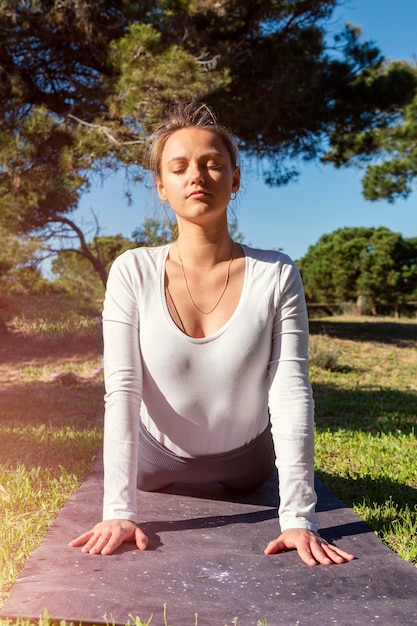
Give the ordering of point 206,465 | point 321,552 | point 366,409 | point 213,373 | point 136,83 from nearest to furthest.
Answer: point 321,552, point 213,373, point 206,465, point 366,409, point 136,83

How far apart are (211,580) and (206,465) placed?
505mm

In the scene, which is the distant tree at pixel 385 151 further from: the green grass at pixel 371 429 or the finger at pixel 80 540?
the finger at pixel 80 540

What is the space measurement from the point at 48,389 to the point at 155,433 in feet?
15.5

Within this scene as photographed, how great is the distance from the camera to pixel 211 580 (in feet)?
5.65

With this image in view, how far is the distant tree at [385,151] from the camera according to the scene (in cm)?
1198

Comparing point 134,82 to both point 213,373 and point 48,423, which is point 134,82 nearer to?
point 48,423

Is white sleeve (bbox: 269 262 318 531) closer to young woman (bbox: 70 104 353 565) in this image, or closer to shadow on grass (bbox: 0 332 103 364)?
young woman (bbox: 70 104 353 565)

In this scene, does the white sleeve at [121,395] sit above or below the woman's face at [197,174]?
below

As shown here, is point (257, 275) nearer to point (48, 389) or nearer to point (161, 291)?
point (161, 291)

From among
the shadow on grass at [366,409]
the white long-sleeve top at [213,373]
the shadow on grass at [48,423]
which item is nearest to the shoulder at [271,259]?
the white long-sleeve top at [213,373]

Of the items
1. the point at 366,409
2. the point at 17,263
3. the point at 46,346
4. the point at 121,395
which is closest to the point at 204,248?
the point at 121,395

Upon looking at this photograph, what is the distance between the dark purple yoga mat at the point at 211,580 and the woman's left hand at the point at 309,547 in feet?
0.08

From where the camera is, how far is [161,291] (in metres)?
2.01

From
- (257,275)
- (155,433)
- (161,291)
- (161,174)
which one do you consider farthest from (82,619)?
(161,174)
